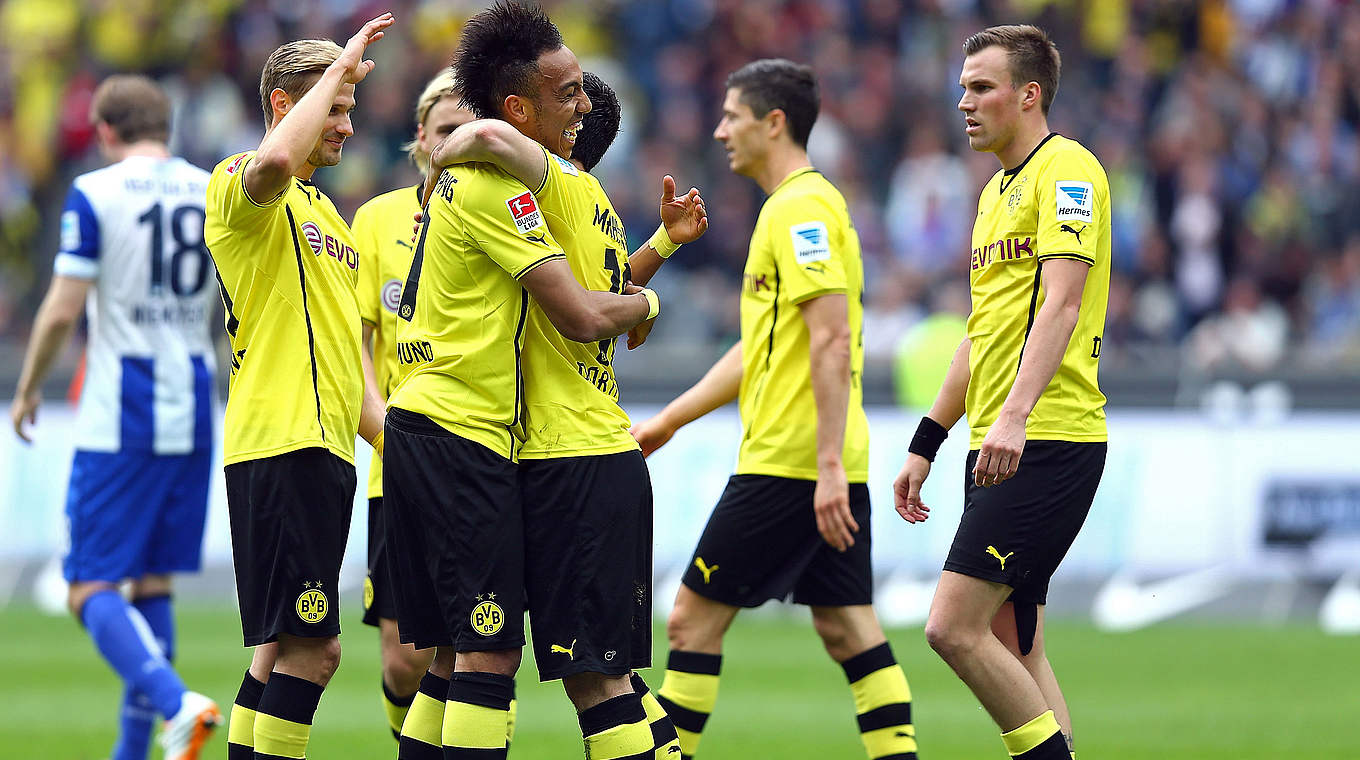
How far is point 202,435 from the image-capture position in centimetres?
777

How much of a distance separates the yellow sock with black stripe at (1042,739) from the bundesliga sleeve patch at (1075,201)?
162 centimetres

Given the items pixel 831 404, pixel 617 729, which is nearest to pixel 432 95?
pixel 831 404

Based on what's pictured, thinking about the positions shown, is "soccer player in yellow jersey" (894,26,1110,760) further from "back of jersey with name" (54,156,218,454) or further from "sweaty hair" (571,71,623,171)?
"back of jersey with name" (54,156,218,454)

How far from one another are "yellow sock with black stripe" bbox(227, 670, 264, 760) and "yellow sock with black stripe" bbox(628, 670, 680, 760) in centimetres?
124

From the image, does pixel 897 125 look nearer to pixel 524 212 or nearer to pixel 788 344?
pixel 788 344

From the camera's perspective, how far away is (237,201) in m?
5.41

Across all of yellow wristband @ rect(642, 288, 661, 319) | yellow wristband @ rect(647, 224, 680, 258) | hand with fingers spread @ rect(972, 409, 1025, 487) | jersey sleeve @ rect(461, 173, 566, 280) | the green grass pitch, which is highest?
yellow wristband @ rect(647, 224, 680, 258)

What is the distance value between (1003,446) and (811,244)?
4.61 ft

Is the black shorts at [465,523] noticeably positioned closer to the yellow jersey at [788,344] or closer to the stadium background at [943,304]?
A: the yellow jersey at [788,344]

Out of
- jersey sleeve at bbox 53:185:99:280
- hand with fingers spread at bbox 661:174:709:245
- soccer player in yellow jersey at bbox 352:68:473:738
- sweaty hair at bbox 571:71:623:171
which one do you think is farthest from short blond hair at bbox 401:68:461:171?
jersey sleeve at bbox 53:185:99:280

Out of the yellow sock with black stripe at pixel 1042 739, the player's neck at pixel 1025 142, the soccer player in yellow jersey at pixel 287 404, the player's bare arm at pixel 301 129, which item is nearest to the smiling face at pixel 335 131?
the soccer player in yellow jersey at pixel 287 404

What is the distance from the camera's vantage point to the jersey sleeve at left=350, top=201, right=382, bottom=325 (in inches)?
263

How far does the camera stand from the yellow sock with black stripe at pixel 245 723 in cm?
567

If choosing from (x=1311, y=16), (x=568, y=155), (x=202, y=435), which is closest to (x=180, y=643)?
(x=202, y=435)
